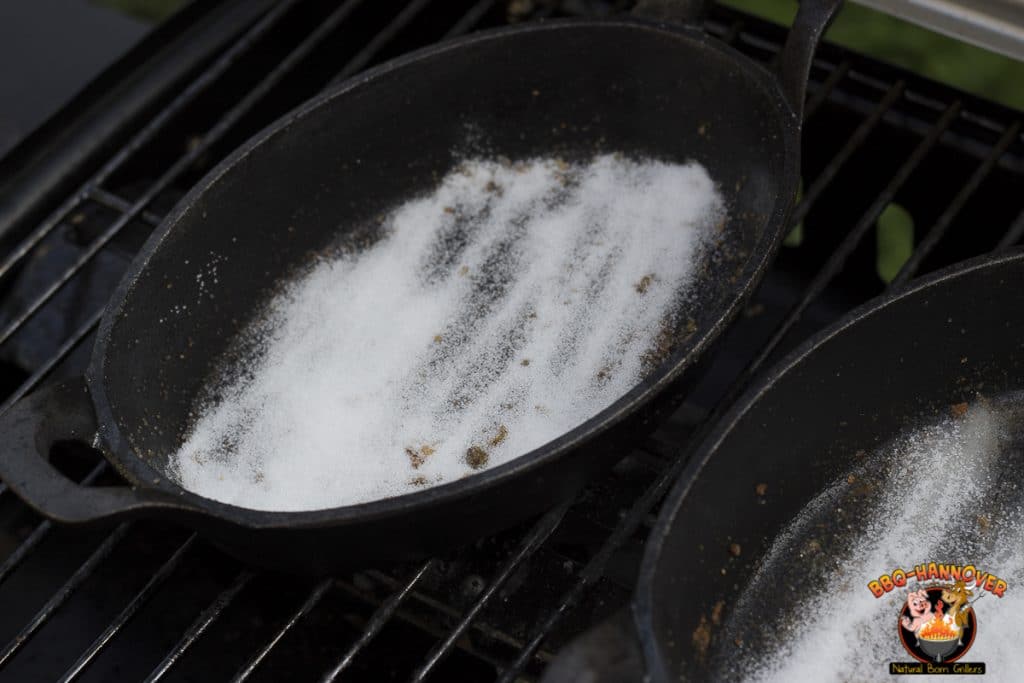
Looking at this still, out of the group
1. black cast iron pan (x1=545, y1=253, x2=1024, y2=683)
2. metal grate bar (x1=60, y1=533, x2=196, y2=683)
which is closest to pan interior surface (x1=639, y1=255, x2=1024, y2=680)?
black cast iron pan (x1=545, y1=253, x2=1024, y2=683)

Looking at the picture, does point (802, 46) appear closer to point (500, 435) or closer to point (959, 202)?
point (959, 202)

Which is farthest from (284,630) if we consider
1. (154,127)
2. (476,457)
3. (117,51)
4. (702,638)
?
(117,51)

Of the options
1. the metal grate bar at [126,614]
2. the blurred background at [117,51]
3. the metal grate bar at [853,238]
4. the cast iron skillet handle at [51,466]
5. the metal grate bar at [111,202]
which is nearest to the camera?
the cast iron skillet handle at [51,466]

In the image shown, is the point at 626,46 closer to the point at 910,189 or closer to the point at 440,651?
the point at 910,189

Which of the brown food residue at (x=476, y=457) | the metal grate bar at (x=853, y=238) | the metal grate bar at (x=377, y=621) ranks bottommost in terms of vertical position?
the metal grate bar at (x=377, y=621)

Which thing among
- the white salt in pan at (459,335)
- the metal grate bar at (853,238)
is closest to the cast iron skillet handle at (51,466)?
the white salt in pan at (459,335)

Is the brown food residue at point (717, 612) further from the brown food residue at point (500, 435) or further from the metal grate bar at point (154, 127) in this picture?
the metal grate bar at point (154, 127)

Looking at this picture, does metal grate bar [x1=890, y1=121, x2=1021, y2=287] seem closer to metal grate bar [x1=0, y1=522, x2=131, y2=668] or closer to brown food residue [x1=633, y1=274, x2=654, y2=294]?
brown food residue [x1=633, y1=274, x2=654, y2=294]
